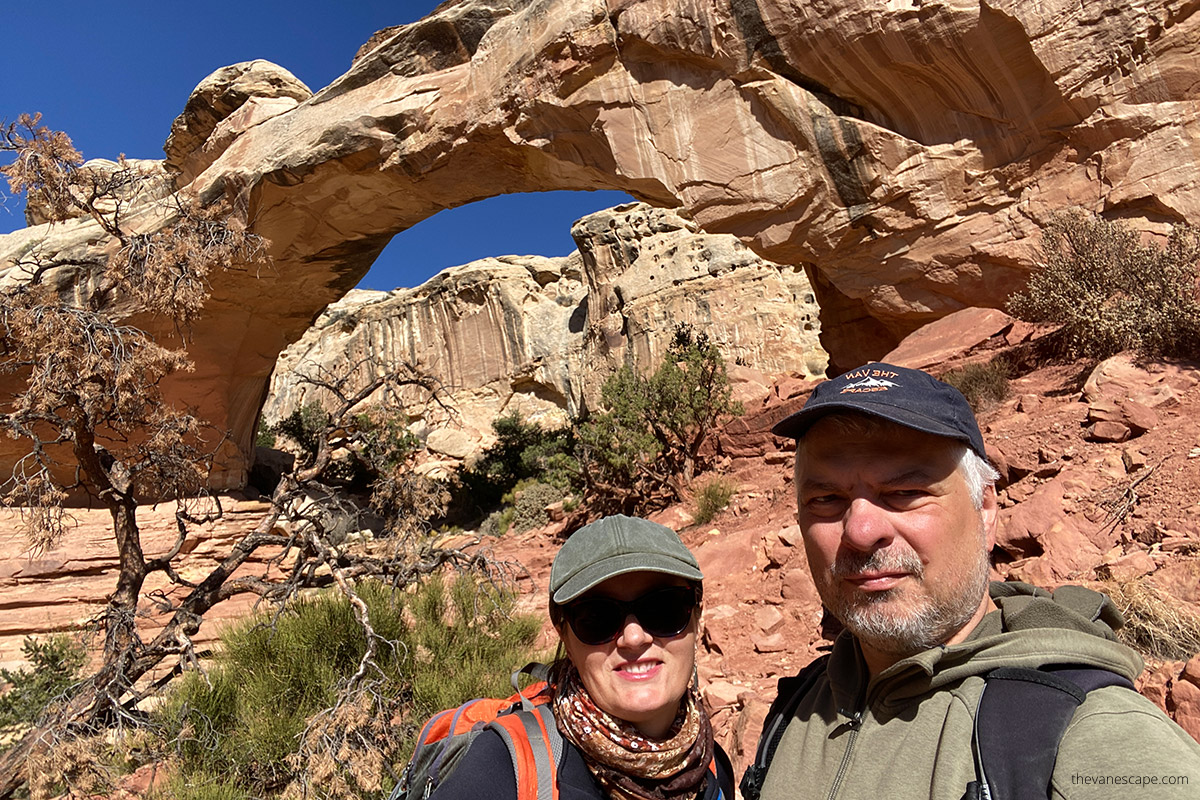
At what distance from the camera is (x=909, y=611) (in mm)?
1131

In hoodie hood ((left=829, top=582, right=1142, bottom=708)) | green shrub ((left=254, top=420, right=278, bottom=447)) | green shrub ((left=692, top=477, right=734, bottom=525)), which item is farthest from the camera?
green shrub ((left=254, top=420, right=278, bottom=447))

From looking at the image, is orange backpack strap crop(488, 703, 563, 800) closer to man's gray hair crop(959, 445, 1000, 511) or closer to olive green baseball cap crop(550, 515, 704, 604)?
olive green baseball cap crop(550, 515, 704, 604)

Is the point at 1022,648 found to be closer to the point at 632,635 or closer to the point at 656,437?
the point at 632,635

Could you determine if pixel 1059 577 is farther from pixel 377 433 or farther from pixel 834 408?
pixel 377 433

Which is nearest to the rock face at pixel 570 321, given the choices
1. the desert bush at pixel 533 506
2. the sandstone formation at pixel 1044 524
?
the desert bush at pixel 533 506

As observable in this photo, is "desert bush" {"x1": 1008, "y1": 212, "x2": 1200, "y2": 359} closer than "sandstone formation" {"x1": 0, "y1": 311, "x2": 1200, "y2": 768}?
No

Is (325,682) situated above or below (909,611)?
below

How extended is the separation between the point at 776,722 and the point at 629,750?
311 mm

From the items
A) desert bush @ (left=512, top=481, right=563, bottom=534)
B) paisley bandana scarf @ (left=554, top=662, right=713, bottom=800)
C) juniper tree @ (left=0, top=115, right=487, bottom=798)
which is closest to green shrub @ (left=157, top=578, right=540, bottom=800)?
juniper tree @ (left=0, top=115, right=487, bottom=798)

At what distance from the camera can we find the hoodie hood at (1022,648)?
0.96 m

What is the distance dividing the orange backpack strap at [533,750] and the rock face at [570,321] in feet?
43.7

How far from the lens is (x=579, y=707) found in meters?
1.43

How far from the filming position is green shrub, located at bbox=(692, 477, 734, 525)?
7746mm

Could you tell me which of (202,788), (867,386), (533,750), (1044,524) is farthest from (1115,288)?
(202,788)
